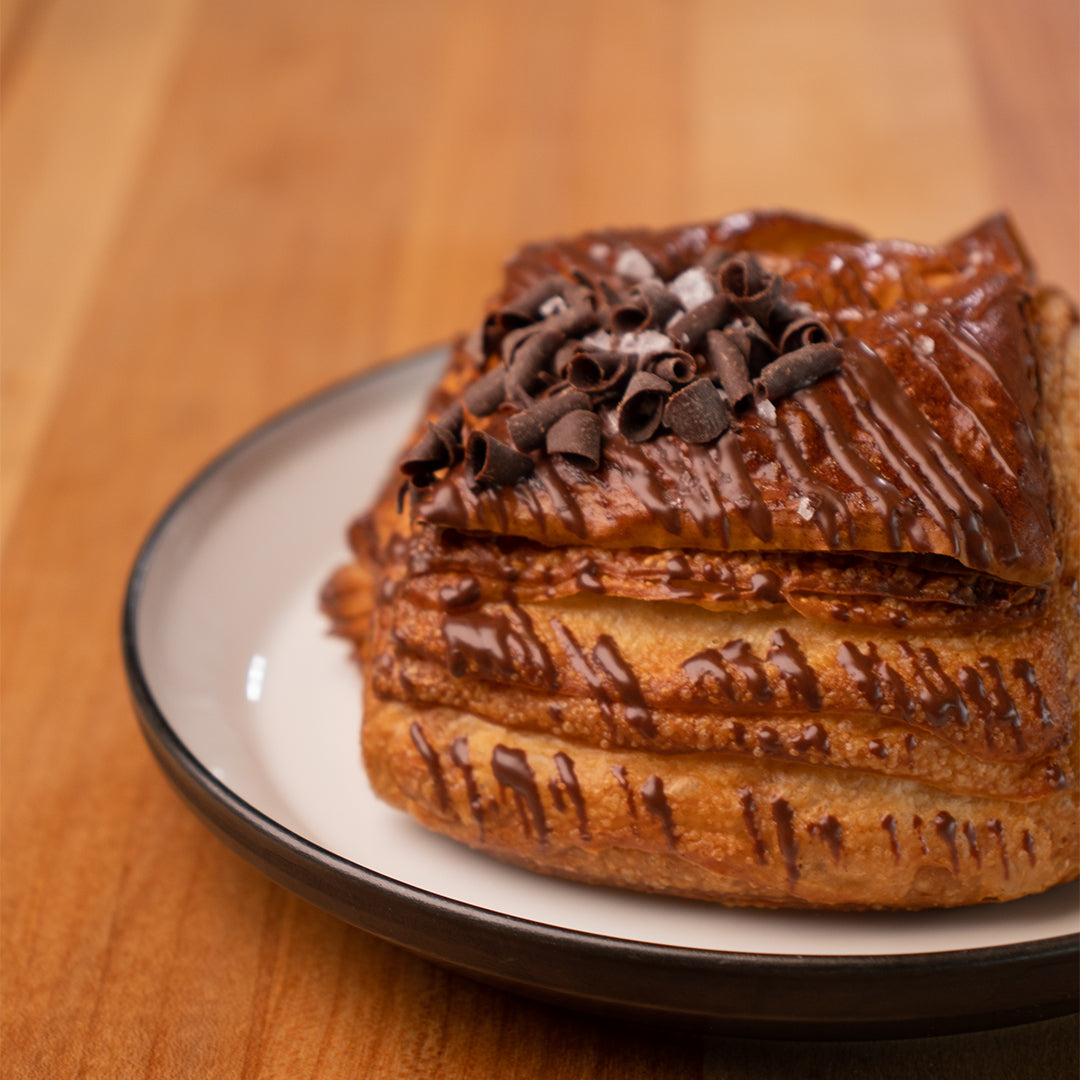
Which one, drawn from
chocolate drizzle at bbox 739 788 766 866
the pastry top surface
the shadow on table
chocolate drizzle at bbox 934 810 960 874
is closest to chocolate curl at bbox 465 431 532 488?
the pastry top surface

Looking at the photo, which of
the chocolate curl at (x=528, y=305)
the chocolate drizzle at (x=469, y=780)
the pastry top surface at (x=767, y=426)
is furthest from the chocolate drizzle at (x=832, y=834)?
the chocolate curl at (x=528, y=305)

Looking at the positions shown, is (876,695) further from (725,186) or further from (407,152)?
(407,152)

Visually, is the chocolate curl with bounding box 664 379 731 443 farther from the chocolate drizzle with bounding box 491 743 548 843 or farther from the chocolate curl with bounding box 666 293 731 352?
the chocolate drizzle with bounding box 491 743 548 843

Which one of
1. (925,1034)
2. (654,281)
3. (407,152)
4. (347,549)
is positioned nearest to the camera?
(925,1034)

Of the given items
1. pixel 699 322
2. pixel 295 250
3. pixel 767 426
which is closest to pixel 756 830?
pixel 767 426

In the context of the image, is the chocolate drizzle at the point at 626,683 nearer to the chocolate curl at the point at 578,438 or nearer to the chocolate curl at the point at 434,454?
the chocolate curl at the point at 578,438

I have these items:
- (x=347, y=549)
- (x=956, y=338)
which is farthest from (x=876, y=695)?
(x=347, y=549)
